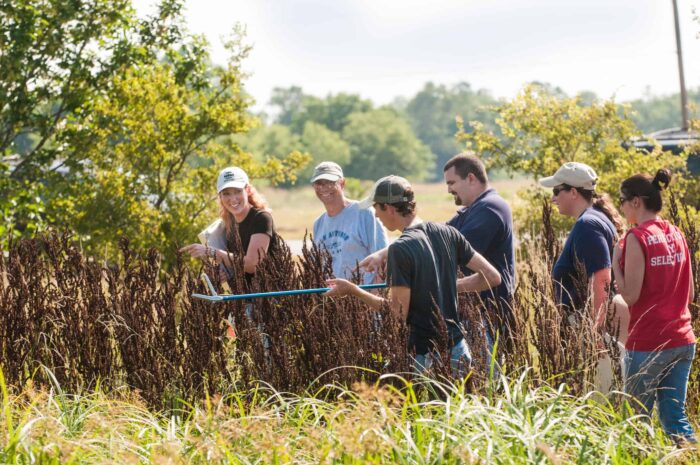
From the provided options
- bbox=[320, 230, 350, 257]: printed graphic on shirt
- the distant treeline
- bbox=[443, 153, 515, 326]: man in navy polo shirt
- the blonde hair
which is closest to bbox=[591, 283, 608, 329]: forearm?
bbox=[443, 153, 515, 326]: man in navy polo shirt

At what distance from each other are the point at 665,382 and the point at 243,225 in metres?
2.64

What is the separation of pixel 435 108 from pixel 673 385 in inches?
6600

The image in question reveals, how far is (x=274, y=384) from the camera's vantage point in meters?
4.95

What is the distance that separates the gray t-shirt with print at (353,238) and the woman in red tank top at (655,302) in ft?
5.59

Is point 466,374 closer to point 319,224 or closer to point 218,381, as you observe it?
point 218,381

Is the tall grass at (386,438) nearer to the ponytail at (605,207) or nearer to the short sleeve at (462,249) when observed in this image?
the short sleeve at (462,249)

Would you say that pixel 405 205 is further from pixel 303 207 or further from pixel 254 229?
pixel 303 207

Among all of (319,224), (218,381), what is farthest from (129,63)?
(218,381)

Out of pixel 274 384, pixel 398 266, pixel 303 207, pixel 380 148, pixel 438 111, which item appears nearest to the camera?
pixel 398 266

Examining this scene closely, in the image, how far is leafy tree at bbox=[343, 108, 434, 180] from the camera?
106 m

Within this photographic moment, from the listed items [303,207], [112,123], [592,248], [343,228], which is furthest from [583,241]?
[303,207]

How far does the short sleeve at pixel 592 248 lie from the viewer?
5035 millimetres

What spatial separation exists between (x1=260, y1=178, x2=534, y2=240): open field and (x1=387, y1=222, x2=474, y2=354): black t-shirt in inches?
1267

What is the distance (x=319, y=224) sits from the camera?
621cm
